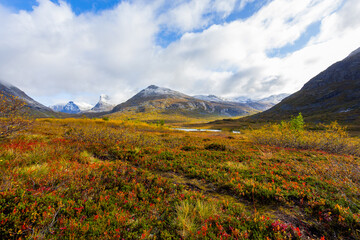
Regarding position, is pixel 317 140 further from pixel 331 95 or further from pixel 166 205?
pixel 331 95

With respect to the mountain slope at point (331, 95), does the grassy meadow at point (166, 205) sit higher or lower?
lower

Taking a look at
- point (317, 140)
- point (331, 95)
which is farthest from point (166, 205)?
point (331, 95)

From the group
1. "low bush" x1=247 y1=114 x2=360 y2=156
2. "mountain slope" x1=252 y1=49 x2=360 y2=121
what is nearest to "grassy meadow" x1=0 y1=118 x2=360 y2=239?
"low bush" x1=247 y1=114 x2=360 y2=156

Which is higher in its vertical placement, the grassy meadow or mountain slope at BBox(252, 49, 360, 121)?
mountain slope at BBox(252, 49, 360, 121)

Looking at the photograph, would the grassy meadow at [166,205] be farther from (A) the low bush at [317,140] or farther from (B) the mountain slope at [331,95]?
(B) the mountain slope at [331,95]

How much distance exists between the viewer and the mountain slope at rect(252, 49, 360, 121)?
124 metres

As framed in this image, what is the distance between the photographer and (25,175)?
5523 millimetres

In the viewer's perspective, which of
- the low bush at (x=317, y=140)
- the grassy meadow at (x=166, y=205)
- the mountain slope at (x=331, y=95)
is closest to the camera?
the grassy meadow at (x=166, y=205)

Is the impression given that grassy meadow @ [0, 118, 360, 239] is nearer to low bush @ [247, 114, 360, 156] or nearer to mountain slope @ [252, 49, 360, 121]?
low bush @ [247, 114, 360, 156]

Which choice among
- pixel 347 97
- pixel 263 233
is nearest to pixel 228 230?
pixel 263 233

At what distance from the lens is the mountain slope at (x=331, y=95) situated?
407 feet

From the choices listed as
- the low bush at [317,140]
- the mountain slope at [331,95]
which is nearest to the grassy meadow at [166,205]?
the low bush at [317,140]

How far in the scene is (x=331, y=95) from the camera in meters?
145

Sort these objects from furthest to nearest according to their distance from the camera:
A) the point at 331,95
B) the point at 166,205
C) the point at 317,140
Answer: the point at 331,95, the point at 317,140, the point at 166,205
